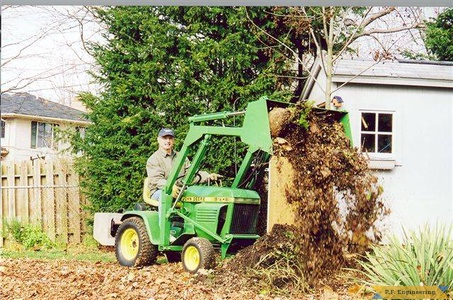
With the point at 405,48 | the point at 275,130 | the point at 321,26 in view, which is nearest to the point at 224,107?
the point at 275,130

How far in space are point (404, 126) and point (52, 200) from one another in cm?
203

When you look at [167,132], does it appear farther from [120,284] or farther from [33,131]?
[120,284]

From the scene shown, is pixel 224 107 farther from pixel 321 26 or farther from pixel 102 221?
pixel 102 221

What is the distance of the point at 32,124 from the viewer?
420 centimetres

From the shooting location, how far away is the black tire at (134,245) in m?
4.52

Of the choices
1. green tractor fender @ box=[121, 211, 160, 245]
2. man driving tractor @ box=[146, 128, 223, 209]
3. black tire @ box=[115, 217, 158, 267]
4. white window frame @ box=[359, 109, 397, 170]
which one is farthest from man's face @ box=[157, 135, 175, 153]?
white window frame @ box=[359, 109, 397, 170]

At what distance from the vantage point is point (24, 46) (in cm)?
403

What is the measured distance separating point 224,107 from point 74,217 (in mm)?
1097

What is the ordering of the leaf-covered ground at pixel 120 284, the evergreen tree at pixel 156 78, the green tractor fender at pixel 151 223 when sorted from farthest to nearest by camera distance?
the green tractor fender at pixel 151 223 → the evergreen tree at pixel 156 78 → the leaf-covered ground at pixel 120 284

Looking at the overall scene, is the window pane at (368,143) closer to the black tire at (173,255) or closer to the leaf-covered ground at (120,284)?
the leaf-covered ground at (120,284)

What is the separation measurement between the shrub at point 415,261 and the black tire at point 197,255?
84 cm

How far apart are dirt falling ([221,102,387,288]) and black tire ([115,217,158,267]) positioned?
2.19 feet

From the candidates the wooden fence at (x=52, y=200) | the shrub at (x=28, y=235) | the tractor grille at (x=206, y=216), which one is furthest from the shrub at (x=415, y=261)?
the shrub at (x=28, y=235)

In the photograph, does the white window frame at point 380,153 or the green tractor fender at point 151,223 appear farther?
the green tractor fender at point 151,223
